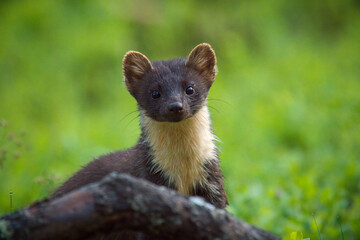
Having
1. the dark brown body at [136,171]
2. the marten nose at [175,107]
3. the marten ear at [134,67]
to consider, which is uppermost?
the marten ear at [134,67]

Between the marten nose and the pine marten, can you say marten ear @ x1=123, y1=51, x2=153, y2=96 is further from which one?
the marten nose

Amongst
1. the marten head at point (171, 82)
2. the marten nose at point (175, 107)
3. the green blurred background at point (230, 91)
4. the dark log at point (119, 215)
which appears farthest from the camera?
the green blurred background at point (230, 91)

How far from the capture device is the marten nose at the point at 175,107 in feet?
15.3

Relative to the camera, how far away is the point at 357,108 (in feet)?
29.8

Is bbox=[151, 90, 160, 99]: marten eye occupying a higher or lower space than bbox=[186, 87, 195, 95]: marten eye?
lower

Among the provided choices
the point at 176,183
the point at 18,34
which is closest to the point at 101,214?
the point at 176,183

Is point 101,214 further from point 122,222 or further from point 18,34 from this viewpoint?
point 18,34

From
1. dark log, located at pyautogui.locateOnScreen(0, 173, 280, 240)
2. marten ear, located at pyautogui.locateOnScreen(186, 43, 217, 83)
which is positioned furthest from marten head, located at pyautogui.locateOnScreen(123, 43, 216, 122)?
dark log, located at pyautogui.locateOnScreen(0, 173, 280, 240)

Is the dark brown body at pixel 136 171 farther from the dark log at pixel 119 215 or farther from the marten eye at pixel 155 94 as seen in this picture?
the dark log at pixel 119 215

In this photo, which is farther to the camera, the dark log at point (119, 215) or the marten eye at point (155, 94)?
the marten eye at point (155, 94)

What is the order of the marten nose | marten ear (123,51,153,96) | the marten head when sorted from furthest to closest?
marten ear (123,51,153,96) → the marten head → the marten nose

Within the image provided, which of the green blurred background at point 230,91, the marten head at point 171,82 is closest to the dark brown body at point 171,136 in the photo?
the marten head at point 171,82

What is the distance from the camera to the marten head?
4.80 metres

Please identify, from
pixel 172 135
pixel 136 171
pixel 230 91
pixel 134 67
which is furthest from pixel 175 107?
pixel 230 91
